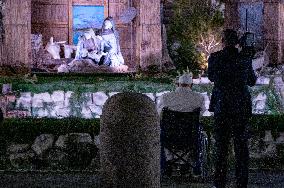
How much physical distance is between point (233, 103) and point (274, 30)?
1319 cm

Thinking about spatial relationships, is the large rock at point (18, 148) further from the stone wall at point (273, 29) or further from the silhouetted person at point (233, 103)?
the stone wall at point (273, 29)

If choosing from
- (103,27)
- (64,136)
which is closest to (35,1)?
(103,27)

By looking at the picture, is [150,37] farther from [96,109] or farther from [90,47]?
[96,109]

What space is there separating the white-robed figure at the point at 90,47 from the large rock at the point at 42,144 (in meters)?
9.07

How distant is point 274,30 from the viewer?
20.9 m

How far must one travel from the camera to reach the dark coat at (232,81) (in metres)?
8.29

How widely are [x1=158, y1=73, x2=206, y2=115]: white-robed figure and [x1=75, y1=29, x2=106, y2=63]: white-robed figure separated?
9.81 metres

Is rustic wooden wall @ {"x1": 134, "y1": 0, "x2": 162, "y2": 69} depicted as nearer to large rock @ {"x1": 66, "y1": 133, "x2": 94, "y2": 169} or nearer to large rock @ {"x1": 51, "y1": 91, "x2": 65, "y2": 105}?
large rock @ {"x1": 51, "y1": 91, "x2": 65, "y2": 105}

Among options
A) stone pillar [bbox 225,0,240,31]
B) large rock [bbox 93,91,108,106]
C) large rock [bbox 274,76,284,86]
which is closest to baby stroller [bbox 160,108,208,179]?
large rock [bbox 93,91,108,106]

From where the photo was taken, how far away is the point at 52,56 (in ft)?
68.1

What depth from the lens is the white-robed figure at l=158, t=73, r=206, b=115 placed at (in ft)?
33.0

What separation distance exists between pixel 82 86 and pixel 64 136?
4785 millimetres

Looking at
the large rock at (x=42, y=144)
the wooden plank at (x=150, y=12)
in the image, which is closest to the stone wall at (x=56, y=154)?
the large rock at (x=42, y=144)

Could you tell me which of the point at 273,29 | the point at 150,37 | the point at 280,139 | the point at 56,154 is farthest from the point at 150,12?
the point at 56,154
